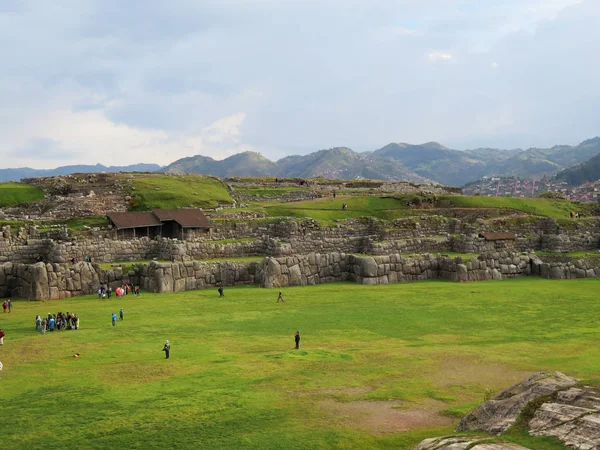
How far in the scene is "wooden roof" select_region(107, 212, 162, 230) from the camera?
150 feet

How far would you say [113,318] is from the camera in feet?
84.8

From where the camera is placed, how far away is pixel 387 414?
1537 cm

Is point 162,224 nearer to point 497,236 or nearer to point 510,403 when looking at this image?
point 497,236

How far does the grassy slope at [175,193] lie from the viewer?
53.9 m

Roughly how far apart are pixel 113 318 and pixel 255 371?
978 centimetres

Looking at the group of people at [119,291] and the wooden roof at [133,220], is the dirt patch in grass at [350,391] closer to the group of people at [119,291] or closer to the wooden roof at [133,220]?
the group of people at [119,291]

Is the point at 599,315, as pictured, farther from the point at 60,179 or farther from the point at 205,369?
the point at 60,179

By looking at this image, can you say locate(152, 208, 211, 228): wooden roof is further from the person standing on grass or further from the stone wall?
the person standing on grass

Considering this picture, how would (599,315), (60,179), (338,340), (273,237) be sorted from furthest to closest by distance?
(60,179) < (273,237) < (599,315) < (338,340)

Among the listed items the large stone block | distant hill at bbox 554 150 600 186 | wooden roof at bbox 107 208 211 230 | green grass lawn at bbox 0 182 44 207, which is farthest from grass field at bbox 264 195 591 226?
distant hill at bbox 554 150 600 186

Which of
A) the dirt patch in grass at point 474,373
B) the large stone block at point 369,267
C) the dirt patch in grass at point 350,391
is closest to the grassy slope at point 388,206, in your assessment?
the large stone block at point 369,267

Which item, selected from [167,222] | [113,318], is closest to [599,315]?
[113,318]

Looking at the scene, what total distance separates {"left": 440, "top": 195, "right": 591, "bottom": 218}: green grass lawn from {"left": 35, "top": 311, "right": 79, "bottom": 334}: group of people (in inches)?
1779

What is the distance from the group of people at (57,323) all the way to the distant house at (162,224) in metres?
19.9
